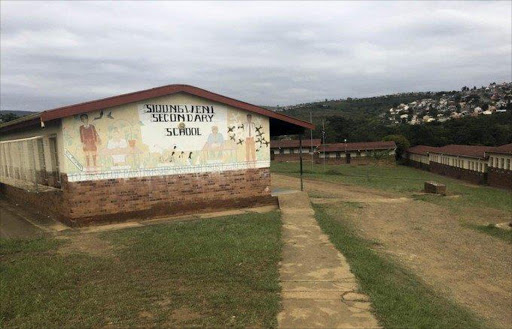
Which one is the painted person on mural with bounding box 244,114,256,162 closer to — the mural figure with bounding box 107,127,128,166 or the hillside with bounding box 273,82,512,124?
the mural figure with bounding box 107,127,128,166

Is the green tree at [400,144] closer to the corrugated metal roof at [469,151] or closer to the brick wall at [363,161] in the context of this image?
the brick wall at [363,161]

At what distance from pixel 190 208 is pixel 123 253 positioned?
4029 mm

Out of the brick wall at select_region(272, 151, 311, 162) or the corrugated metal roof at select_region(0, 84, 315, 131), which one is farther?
the brick wall at select_region(272, 151, 311, 162)

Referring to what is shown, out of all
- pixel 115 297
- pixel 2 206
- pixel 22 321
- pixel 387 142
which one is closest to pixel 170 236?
pixel 115 297

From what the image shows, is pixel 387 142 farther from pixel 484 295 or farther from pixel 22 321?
pixel 22 321

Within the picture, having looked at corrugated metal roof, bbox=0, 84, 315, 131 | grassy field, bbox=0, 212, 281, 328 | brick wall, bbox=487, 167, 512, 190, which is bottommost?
brick wall, bbox=487, 167, 512, 190

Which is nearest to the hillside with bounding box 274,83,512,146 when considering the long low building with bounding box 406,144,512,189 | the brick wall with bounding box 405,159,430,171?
the brick wall with bounding box 405,159,430,171

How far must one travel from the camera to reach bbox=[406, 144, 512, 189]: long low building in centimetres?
3117

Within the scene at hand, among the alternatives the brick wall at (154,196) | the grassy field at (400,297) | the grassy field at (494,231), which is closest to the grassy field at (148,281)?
the grassy field at (400,297)

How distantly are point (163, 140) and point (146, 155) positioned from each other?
620 mm

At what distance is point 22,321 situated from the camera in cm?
489

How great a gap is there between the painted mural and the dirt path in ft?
13.4

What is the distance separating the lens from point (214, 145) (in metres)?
11.9

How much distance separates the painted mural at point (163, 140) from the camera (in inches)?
399
